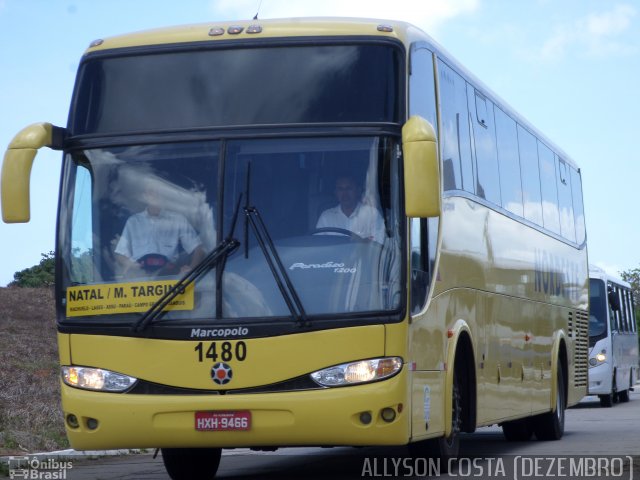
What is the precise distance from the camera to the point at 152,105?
1099 centimetres

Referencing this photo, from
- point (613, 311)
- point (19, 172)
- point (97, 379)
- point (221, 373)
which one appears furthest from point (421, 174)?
point (613, 311)

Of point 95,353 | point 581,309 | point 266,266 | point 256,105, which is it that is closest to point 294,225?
point 266,266

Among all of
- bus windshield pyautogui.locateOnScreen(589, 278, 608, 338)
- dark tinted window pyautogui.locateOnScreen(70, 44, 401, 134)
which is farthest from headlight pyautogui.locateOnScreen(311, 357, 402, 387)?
bus windshield pyautogui.locateOnScreen(589, 278, 608, 338)

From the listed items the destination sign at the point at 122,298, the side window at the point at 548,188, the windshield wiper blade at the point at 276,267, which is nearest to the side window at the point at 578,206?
the side window at the point at 548,188

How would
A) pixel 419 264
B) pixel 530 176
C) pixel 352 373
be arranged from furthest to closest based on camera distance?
1. pixel 530 176
2. pixel 419 264
3. pixel 352 373

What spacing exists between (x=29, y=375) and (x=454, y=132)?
12.7 meters

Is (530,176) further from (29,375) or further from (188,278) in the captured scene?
(29,375)

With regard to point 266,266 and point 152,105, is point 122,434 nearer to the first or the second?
point 266,266

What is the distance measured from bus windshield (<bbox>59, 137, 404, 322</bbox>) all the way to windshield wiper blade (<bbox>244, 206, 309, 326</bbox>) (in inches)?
1.1

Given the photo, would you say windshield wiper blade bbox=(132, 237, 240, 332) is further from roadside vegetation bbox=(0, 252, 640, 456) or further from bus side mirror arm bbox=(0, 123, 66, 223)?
roadside vegetation bbox=(0, 252, 640, 456)

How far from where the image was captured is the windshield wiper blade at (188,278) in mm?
10375

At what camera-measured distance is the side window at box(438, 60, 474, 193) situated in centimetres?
1263

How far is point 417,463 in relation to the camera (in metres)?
12.3

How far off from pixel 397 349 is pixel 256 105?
222cm
